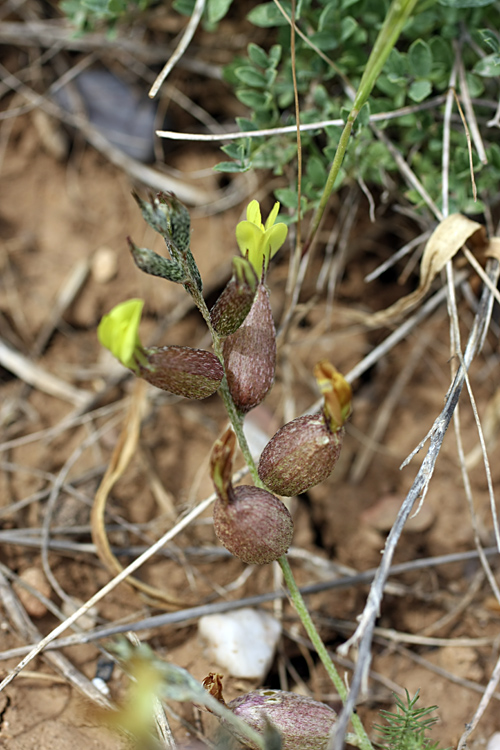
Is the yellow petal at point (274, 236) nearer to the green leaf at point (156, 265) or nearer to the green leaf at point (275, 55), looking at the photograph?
the green leaf at point (156, 265)

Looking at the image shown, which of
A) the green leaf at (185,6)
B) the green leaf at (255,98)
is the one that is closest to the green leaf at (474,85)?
the green leaf at (255,98)

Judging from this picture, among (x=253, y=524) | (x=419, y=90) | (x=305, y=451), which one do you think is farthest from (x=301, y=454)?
(x=419, y=90)

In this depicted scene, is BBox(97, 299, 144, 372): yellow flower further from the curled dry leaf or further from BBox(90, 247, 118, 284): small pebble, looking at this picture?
BBox(90, 247, 118, 284): small pebble

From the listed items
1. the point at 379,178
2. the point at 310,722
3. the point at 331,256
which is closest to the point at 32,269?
the point at 331,256

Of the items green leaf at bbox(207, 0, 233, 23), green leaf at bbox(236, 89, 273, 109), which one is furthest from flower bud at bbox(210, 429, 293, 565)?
green leaf at bbox(207, 0, 233, 23)

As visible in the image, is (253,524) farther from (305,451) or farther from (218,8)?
(218,8)

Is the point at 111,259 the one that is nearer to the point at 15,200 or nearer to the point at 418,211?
the point at 15,200
